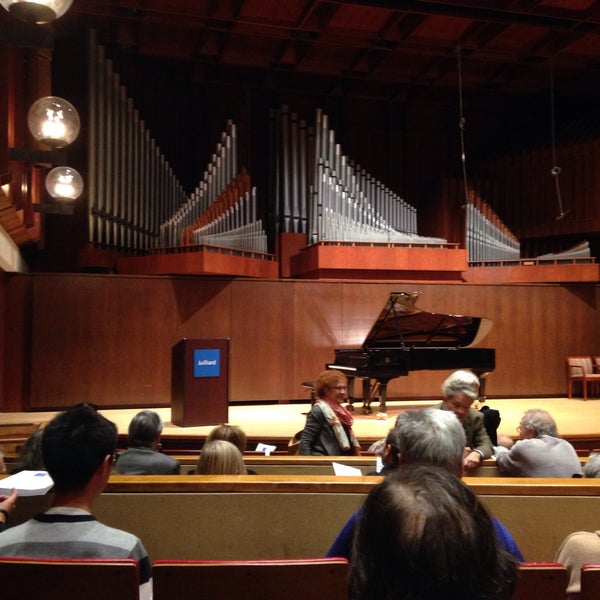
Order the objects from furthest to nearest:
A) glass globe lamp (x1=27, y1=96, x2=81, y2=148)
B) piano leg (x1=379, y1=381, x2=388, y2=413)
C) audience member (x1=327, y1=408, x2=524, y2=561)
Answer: piano leg (x1=379, y1=381, x2=388, y2=413) → glass globe lamp (x1=27, y1=96, x2=81, y2=148) → audience member (x1=327, y1=408, x2=524, y2=561)

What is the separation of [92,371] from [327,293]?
3.42m

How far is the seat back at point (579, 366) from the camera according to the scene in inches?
373

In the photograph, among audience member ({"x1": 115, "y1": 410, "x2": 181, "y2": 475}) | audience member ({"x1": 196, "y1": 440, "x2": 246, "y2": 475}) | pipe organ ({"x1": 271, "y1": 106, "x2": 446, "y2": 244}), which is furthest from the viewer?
pipe organ ({"x1": 271, "y1": 106, "x2": 446, "y2": 244})

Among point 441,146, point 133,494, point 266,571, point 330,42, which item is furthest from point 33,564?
point 441,146

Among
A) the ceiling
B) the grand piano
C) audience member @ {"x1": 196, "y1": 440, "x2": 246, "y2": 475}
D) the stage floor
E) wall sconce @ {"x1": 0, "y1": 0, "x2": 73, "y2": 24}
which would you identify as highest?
the ceiling

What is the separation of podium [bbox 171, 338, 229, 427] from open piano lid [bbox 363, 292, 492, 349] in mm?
1842

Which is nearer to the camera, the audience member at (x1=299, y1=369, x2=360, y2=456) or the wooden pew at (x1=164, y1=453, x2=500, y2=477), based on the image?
the wooden pew at (x1=164, y1=453, x2=500, y2=477)

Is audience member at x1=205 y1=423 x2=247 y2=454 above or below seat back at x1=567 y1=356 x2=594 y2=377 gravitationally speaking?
below

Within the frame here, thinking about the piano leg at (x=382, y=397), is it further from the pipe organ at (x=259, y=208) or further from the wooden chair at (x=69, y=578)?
the wooden chair at (x=69, y=578)

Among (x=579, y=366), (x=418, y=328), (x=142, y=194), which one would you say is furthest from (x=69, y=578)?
(x=579, y=366)

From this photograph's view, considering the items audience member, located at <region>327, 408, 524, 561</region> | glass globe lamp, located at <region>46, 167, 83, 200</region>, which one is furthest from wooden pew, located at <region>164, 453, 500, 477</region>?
glass globe lamp, located at <region>46, 167, 83, 200</region>

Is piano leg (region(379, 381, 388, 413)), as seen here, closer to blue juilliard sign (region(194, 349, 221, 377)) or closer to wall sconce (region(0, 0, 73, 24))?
blue juilliard sign (region(194, 349, 221, 377))

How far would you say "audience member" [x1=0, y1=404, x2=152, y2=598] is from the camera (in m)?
1.52

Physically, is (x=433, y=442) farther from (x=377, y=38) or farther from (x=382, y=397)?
(x=377, y=38)
